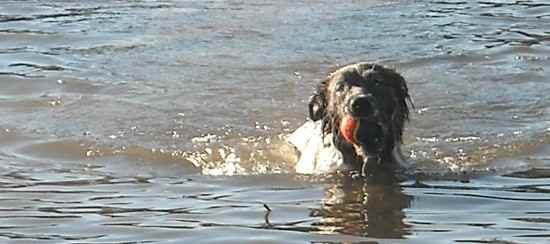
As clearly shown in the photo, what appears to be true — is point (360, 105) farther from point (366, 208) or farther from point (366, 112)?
point (366, 208)

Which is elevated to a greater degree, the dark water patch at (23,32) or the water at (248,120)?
the dark water patch at (23,32)

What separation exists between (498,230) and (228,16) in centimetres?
933

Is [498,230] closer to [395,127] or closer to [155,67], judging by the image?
[395,127]

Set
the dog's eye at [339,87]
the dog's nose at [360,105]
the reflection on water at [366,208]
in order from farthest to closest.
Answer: the dog's eye at [339,87] < the dog's nose at [360,105] < the reflection on water at [366,208]

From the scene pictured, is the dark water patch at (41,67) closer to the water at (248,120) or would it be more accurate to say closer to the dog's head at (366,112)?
the water at (248,120)

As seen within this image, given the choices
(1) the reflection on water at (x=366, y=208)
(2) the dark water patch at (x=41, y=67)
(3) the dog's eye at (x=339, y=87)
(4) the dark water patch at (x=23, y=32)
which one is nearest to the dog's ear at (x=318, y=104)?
(3) the dog's eye at (x=339, y=87)

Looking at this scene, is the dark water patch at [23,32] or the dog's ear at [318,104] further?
the dark water patch at [23,32]

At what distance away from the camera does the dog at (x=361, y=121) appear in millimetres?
8016

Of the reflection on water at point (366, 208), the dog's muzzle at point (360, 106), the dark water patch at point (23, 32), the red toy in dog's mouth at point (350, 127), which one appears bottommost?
the reflection on water at point (366, 208)

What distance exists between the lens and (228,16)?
15.3m

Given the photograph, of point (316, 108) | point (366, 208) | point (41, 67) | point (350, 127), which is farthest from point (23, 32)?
point (366, 208)

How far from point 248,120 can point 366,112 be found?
2.35 metres

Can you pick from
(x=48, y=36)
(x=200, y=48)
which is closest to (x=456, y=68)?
(x=200, y=48)

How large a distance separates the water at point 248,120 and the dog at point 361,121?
0.24 m
